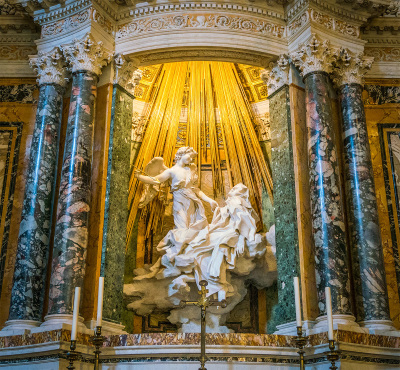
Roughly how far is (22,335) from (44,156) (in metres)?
2.60

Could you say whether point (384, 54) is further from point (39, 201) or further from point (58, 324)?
point (58, 324)

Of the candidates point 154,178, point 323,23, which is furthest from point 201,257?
point 323,23

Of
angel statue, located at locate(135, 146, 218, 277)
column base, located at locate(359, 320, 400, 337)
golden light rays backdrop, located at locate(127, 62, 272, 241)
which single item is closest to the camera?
column base, located at locate(359, 320, 400, 337)

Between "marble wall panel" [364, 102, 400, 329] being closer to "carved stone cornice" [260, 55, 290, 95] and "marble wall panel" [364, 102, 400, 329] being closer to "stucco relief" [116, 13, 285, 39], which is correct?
"carved stone cornice" [260, 55, 290, 95]

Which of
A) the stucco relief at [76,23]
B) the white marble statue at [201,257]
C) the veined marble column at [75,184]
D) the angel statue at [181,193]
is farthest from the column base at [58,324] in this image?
the stucco relief at [76,23]

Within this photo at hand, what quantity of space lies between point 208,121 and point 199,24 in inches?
91.6

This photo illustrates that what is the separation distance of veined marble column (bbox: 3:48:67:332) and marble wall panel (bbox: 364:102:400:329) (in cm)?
492

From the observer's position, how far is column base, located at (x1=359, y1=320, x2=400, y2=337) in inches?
315

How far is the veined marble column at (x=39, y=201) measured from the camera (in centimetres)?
835

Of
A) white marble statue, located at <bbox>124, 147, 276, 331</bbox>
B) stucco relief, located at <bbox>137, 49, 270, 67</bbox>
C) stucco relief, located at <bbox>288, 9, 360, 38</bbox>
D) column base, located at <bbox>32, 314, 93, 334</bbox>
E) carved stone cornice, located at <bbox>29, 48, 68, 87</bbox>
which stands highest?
stucco relief, located at <bbox>288, 9, 360, 38</bbox>

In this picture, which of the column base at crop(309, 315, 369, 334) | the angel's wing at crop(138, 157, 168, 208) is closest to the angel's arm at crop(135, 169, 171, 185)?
the angel's wing at crop(138, 157, 168, 208)

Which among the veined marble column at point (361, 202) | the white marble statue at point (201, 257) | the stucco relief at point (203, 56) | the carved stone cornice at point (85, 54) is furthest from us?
the stucco relief at point (203, 56)

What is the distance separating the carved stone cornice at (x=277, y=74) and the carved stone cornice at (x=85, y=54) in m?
2.70

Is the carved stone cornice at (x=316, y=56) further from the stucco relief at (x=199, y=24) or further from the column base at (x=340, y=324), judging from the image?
the column base at (x=340, y=324)
